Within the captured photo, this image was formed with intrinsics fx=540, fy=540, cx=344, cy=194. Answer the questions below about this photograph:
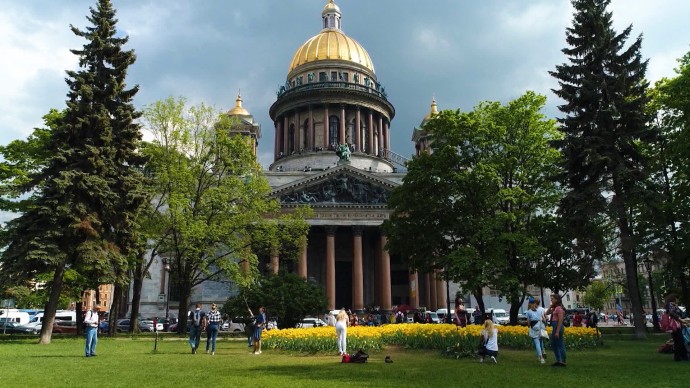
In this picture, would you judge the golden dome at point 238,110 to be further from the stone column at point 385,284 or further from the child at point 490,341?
the child at point 490,341

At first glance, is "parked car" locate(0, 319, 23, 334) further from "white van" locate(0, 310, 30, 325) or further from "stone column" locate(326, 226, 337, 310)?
"stone column" locate(326, 226, 337, 310)

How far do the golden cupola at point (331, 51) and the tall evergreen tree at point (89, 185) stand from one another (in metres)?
44.9

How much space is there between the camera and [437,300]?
2028 inches

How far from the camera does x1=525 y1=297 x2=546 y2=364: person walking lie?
13828mm

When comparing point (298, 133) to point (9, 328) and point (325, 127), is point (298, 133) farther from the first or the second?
point (9, 328)

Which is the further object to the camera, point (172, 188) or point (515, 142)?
point (172, 188)

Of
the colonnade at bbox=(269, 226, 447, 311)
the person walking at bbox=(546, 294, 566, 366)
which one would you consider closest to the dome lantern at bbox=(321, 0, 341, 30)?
the colonnade at bbox=(269, 226, 447, 311)

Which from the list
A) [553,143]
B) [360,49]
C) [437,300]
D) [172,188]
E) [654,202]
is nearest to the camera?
[654,202]

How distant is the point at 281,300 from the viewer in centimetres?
2988

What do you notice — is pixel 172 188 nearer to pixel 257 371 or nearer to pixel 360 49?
pixel 257 371

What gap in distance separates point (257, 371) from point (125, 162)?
63.7ft

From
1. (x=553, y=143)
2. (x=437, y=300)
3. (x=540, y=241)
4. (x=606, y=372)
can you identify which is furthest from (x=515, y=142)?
(x=437, y=300)

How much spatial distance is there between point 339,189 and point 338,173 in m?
1.49

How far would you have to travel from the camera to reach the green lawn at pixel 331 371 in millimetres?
10375
